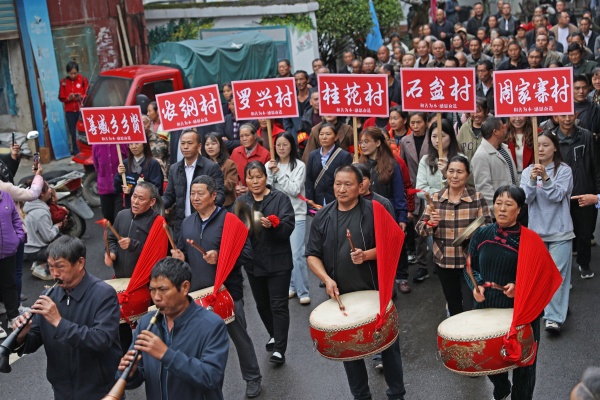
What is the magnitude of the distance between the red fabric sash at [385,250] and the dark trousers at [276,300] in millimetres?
1406

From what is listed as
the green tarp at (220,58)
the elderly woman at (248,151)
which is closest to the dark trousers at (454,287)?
the elderly woman at (248,151)

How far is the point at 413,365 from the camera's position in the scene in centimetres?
748

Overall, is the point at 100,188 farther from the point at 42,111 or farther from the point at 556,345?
the point at 42,111

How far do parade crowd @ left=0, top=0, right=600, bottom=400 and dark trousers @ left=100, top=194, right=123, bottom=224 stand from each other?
28 mm

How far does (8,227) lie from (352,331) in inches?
161

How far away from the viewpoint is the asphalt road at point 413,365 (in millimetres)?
7027

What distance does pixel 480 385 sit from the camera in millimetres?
7008

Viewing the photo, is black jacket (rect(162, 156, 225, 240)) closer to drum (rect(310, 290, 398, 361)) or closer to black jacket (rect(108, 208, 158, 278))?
black jacket (rect(108, 208, 158, 278))

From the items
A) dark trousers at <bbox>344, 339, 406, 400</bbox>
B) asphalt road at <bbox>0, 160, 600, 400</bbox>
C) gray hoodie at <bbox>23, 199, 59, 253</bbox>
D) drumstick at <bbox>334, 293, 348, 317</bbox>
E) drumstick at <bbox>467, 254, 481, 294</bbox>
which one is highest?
drumstick at <bbox>467, 254, 481, 294</bbox>

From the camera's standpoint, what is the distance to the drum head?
5.71 m

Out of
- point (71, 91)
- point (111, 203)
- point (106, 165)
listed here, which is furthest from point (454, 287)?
point (71, 91)

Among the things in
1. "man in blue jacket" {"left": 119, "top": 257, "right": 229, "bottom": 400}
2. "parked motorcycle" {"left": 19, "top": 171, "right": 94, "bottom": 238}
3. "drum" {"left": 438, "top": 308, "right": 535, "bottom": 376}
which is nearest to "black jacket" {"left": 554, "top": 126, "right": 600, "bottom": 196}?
"drum" {"left": 438, "top": 308, "right": 535, "bottom": 376}

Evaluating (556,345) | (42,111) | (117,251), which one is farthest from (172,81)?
(556,345)

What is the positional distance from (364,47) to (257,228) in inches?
682
